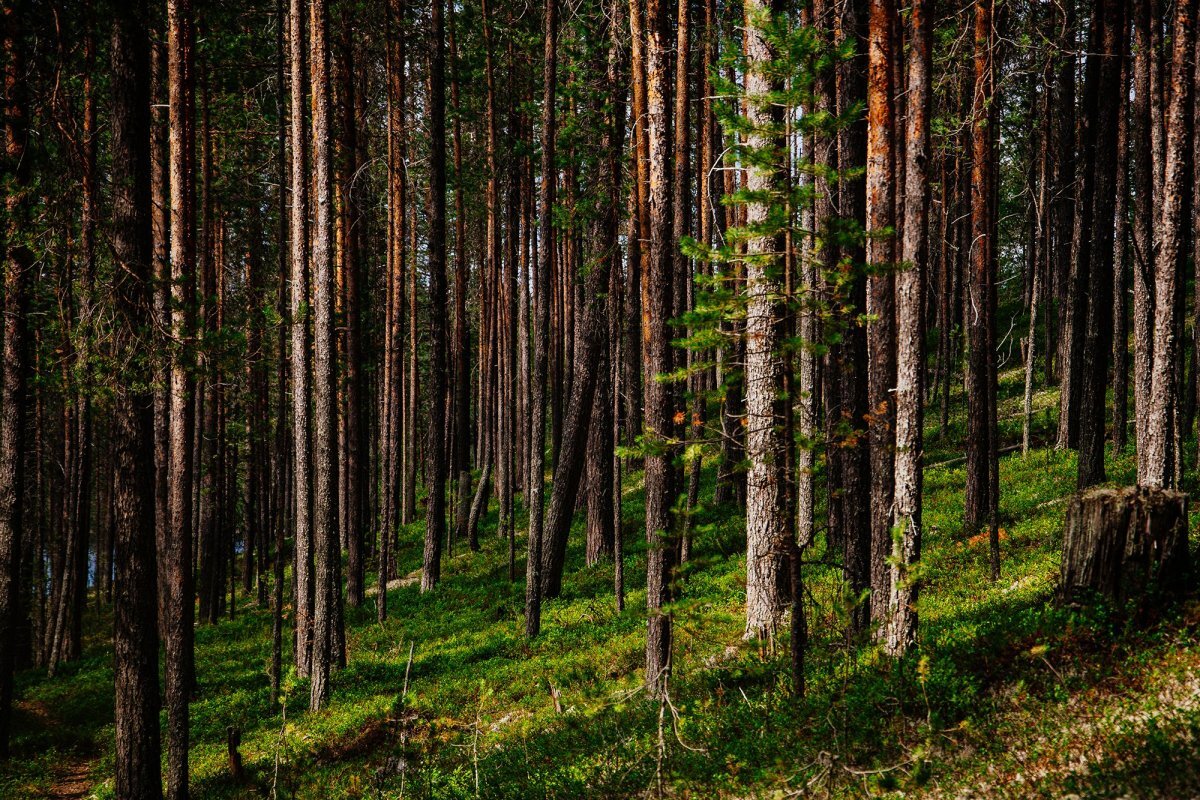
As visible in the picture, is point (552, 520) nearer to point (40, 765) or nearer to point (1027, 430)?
point (40, 765)

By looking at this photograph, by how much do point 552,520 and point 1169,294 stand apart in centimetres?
1105

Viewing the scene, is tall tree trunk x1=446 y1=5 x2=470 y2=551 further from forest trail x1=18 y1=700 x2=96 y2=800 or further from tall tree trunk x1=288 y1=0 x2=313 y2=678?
forest trail x1=18 y1=700 x2=96 y2=800

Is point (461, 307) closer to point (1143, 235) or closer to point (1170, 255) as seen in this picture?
point (1143, 235)

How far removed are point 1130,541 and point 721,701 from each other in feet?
12.6

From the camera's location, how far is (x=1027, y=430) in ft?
57.9

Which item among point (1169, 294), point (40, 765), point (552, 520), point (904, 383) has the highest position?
point (1169, 294)

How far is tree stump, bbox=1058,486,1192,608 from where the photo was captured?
229 inches

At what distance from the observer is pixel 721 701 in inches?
292

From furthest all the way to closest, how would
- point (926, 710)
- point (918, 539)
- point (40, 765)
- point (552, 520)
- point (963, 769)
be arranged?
1. point (552, 520)
2. point (40, 765)
3. point (918, 539)
4. point (926, 710)
5. point (963, 769)

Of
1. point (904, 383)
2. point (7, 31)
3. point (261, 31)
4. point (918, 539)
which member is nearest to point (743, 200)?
point (904, 383)

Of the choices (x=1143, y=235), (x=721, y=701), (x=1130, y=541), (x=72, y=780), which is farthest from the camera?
(x=72, y=780)

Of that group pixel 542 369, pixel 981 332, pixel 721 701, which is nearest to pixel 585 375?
pixel 542 369

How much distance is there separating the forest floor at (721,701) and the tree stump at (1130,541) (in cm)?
29

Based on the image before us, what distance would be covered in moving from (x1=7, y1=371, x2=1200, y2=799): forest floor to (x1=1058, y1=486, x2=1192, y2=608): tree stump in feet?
0.94
